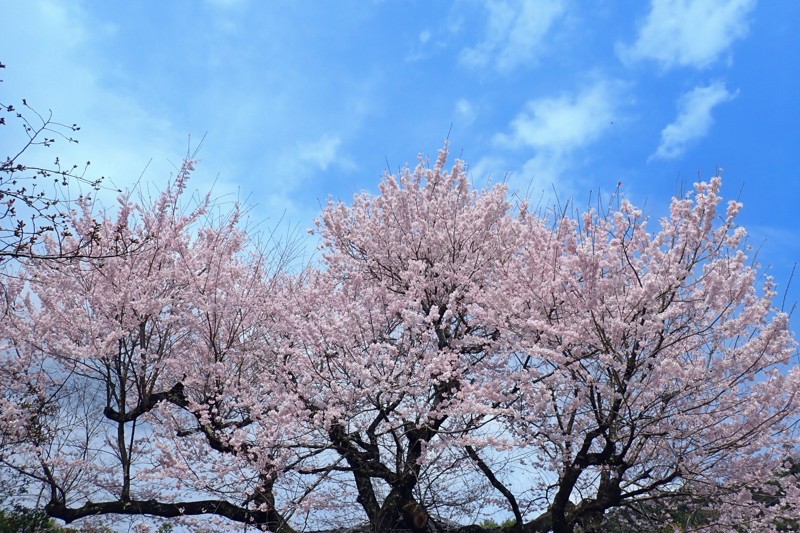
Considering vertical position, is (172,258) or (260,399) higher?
(172,258)

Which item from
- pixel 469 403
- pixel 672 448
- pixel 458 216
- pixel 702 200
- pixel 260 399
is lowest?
pixel 672 448

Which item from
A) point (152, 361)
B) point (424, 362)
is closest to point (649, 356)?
point (424, 362)

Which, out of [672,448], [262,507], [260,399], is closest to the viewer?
[672,448]

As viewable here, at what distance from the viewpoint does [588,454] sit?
28.3ft

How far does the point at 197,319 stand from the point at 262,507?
4093mm

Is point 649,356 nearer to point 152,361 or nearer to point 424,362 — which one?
point 424,362

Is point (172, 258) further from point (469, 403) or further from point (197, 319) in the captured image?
point (469, 403)

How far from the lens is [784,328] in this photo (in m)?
7.49

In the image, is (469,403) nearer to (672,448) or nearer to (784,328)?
(672,448)

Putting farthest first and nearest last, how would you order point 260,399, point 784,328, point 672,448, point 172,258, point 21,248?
point 172,258 → point 260,399 → point 672,448 → point 784,328 → point 21,248

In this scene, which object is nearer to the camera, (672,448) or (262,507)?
(672,448)

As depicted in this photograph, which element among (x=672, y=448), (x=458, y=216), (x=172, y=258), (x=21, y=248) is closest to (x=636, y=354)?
(x=672, y=448)

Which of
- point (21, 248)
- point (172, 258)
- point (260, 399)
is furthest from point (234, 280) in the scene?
point (21, 248)

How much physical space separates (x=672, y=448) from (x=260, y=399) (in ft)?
22.9
